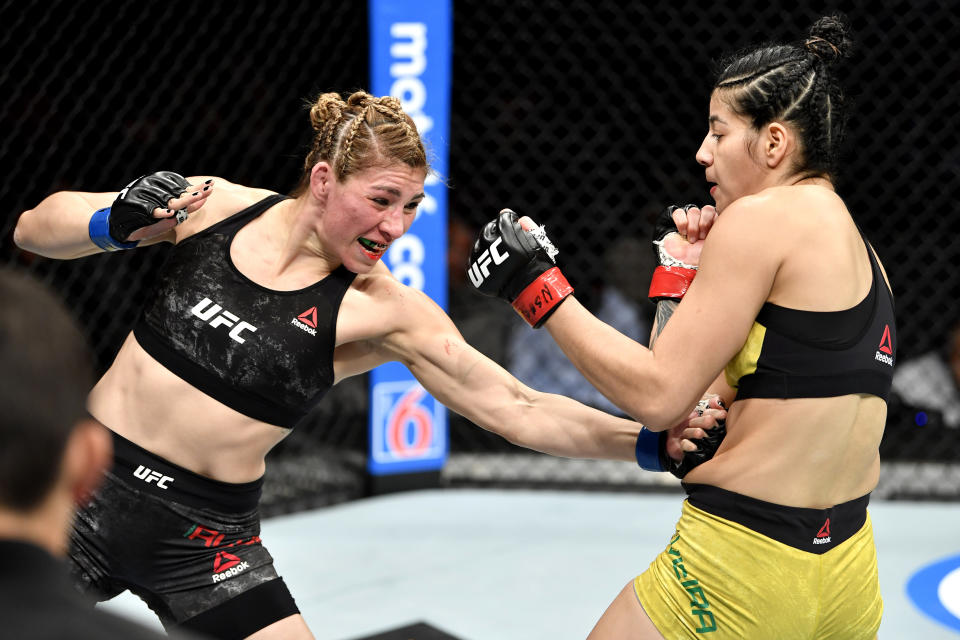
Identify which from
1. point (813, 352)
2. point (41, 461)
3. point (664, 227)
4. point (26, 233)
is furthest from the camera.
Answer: point (26, 233)

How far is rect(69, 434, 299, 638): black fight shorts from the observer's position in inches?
68.5

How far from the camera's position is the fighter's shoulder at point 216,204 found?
6.18 feet

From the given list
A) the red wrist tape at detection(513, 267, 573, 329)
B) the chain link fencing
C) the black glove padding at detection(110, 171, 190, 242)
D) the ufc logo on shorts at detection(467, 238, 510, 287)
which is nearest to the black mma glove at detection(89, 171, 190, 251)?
the black glove padding at detection(110, 171, 190, 242)

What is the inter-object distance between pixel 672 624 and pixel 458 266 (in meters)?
3.04

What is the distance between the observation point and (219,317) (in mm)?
1778

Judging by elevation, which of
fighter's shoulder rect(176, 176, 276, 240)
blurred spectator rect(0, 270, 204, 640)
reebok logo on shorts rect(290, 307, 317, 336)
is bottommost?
blurred spectator rect(0, 270, 204, 640)

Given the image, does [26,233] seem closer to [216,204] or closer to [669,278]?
[216,204]

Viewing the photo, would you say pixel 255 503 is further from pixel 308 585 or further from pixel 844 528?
pixel 308 585

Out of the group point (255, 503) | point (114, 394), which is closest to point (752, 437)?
point (255, 503)

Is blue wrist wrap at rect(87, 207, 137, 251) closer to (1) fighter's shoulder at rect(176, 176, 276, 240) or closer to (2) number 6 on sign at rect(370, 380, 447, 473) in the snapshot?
(1) fighter's shoulder at rect(176, 176, 276, 240)

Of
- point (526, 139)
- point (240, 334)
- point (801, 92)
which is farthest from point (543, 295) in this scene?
point (526, 139)

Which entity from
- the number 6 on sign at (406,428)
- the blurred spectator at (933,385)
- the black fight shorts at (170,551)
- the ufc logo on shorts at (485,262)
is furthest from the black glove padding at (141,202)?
the blurred spectator at (933,385)

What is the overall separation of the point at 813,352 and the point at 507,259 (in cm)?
50

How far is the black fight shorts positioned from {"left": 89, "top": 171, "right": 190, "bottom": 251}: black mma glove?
373 mm
